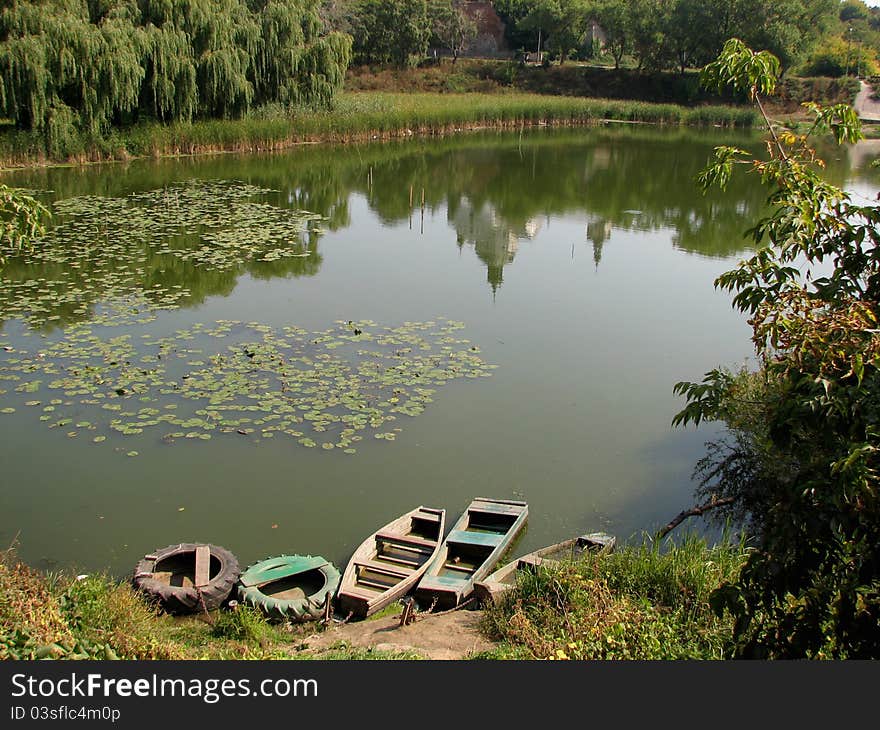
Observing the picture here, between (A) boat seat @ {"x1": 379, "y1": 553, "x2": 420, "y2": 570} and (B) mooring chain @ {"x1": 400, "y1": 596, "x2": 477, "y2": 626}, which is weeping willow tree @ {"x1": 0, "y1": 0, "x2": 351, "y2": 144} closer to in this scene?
(A) boat seat @ {"x1": 379, "y1": 553, "x2": 420, "y2": 570}

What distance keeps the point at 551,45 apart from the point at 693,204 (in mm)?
37330

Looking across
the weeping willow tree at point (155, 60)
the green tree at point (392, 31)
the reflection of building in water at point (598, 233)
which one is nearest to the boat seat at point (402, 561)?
the reflection of building in water at point (598, 233)

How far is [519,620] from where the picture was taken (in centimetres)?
478

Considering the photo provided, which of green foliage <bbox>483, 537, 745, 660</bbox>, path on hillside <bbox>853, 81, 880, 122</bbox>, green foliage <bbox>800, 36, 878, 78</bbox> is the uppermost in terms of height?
green foliage <bbox>800, 36, 878, 78</bbox>

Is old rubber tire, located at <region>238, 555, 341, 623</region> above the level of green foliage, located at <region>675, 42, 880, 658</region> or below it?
below

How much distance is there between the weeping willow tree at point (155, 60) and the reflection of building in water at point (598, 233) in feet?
40.7

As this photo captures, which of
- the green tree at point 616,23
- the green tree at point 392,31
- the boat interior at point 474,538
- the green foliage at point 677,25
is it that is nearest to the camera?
the boat interior at point 474,538

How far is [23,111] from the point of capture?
21.0m

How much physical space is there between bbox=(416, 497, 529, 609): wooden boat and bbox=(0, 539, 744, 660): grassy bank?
1.30 feet

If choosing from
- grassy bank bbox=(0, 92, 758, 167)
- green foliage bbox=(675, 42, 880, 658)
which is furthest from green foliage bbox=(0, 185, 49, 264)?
grassy bank bbox=(0, 92, 758, 167)

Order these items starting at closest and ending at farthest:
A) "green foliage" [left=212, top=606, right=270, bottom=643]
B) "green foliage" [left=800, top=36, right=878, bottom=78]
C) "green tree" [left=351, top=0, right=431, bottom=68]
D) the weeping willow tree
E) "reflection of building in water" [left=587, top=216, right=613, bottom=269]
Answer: "green foliage" [left=212, top=606, right=270, bottom=643]
"reflection of building in water" [left=587, top=216, right=613, bottom=269]
the weeping willow tree
"green tree" [left=351, top=0, right=431, bottom=68]
"green foliage" [left=800, top=36, right=878, bottom=78]

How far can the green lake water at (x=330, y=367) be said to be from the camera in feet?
22.4

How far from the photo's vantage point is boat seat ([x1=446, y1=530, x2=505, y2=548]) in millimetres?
6188

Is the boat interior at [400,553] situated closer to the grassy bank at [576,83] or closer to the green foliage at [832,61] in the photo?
the grassy bank at [576,83]
